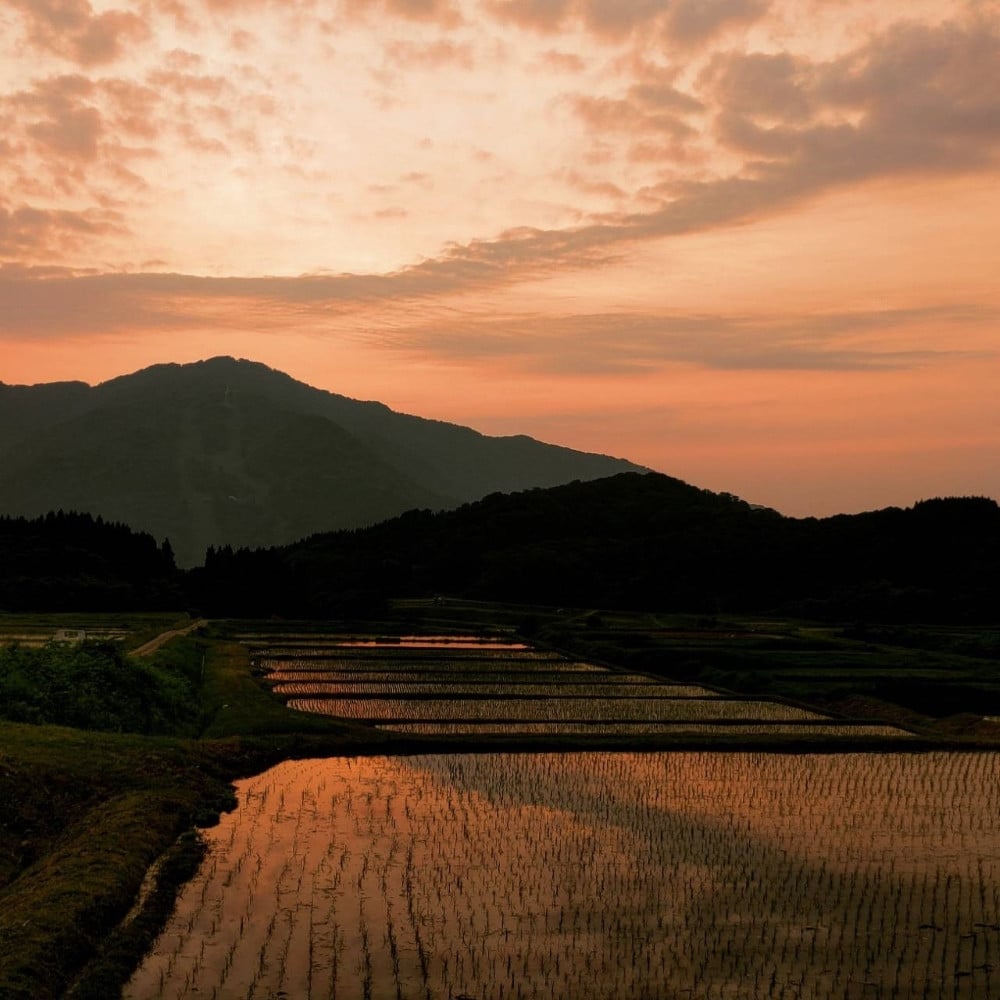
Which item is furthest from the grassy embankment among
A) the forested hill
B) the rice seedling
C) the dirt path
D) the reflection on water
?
the forested hill

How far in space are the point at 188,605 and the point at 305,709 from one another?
196ft

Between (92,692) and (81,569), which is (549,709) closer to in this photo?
(92,692)

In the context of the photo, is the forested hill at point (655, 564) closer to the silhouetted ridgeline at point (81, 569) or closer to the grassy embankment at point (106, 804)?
the silhouetted ridgeline at point (81, 569)

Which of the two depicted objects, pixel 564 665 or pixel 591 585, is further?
pixel 591 585

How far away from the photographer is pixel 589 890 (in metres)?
15.9

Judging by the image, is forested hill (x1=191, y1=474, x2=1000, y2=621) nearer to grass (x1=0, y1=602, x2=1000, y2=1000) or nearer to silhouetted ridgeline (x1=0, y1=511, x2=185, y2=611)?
silhouetted ridgeline (x1=0, y1=511, x2=185, y2=611)

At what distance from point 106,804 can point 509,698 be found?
20698 millimetres

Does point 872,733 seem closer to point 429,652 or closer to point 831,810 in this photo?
point 831,810

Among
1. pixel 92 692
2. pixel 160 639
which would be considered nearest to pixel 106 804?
pixel 92 692

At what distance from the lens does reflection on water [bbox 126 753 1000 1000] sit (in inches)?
499

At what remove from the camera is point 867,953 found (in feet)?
44.5

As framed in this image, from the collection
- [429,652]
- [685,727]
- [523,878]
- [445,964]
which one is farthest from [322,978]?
[429,652]

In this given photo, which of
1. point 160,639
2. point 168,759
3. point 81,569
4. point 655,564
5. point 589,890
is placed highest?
point 655,564

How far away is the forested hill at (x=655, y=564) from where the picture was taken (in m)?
92.6
